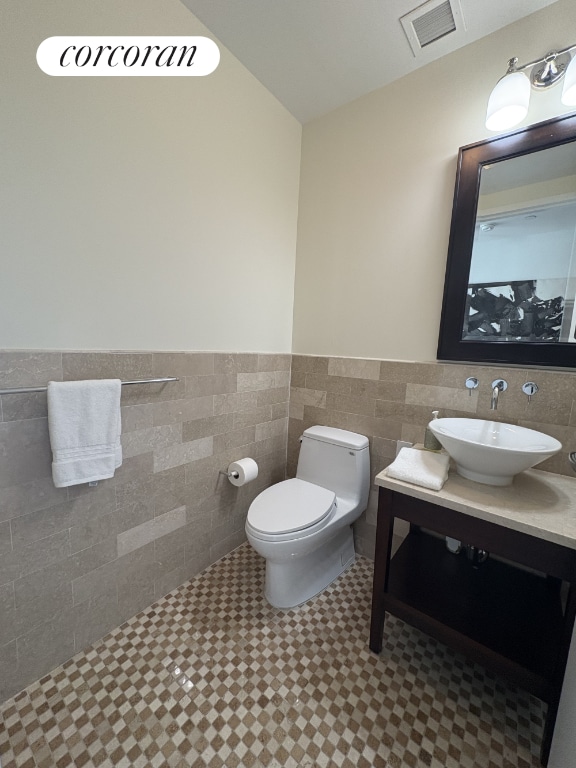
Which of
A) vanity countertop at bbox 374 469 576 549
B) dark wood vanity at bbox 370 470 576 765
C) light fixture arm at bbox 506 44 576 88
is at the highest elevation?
light fixture arm at bbox 506 44 576 88

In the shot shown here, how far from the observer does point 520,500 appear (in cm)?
105

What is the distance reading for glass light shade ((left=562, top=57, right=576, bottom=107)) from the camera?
112 centimetres

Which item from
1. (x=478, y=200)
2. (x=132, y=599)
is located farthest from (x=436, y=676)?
(x=478, y=200)

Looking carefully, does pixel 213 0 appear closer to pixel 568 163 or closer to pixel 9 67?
pixel 9 67

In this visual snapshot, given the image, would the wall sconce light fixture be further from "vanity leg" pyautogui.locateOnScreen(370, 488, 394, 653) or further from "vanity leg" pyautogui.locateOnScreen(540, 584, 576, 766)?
"vanity leg" pyautogui.locateOnScreen(540, 584, 576, 766)

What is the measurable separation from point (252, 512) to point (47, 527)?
79cm

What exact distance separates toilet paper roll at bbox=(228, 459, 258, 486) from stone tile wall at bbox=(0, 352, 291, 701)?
0.23 ft

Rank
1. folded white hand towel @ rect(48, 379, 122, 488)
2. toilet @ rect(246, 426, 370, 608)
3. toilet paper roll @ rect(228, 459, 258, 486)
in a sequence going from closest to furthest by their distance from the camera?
folded white hand towel @ rect(48, 379, 122, 488), toilet @ rect(246, 426, 370, 608), toilet paper roll @ rect(228, 459, 258, 486)

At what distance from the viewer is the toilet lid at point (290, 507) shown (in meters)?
1.35

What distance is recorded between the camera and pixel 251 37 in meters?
1.39

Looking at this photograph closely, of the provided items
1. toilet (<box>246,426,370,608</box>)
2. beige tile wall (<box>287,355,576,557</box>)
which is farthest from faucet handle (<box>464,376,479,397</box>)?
toilet (<box>246,426,370,608</box>)

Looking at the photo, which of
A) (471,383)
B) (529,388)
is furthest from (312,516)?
(529,388)

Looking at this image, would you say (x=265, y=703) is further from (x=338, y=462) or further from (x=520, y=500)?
(x=520, y=500)

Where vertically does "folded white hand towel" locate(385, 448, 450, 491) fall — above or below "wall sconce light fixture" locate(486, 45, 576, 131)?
below
